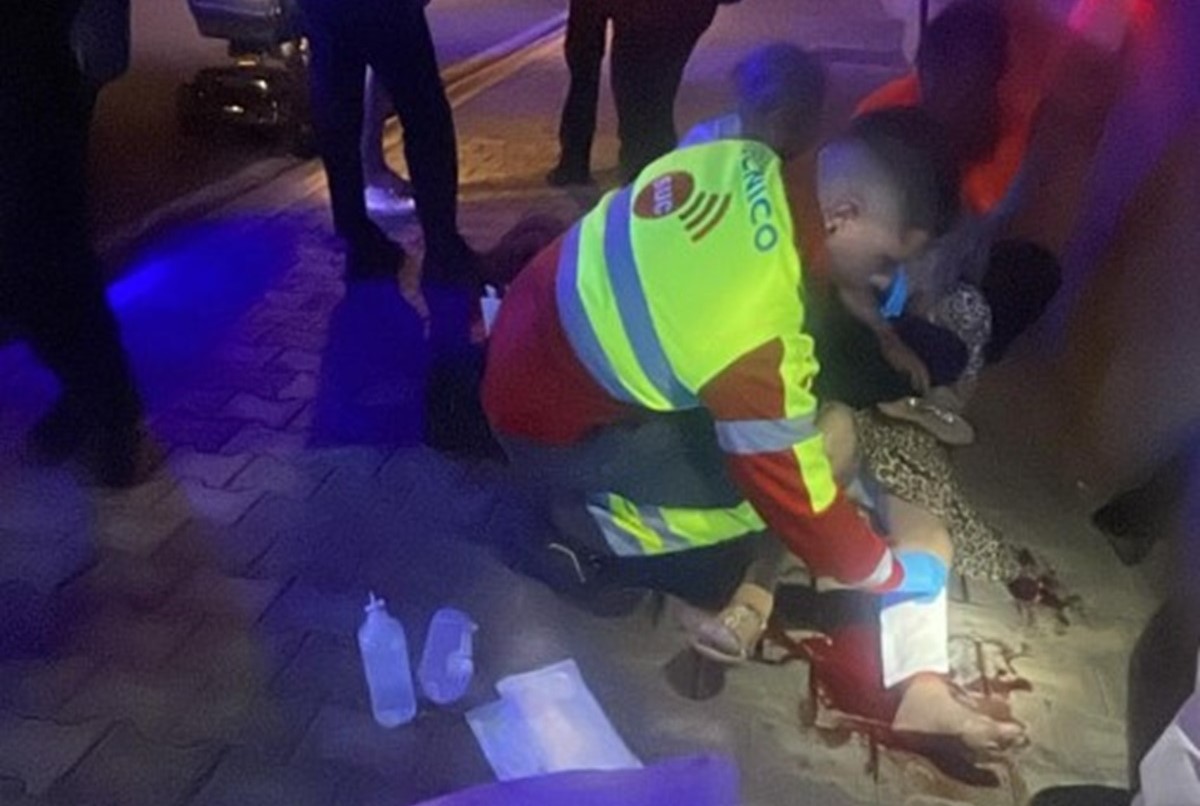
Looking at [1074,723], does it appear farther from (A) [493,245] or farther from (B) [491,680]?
(A) [493,245]

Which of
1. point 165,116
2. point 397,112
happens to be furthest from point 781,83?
point 165,116

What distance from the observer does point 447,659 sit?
2029 mm

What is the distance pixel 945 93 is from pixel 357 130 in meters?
1.25

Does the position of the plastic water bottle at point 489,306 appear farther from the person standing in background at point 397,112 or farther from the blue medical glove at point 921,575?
A: the blue medical glove at point 921,575

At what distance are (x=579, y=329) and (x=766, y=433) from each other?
0.31 meters

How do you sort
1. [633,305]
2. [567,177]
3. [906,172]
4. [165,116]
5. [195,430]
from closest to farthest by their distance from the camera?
[906,172] → [633,305] → [195,430] → [567,177] → [165,116]

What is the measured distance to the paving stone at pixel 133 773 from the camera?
1.80 m

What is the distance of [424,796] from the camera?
183cm

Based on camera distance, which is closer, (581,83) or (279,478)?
(279,478)

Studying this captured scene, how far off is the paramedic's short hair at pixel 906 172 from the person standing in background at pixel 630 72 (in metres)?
2.22

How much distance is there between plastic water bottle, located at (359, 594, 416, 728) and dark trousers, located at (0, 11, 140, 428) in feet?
2.25

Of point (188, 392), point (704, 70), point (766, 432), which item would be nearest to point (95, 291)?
point (188, 392)

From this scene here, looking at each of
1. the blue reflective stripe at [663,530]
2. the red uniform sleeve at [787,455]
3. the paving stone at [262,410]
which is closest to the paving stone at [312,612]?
the blue reflective stripe at [663,530]

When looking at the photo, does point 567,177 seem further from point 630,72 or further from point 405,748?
point 405,748
